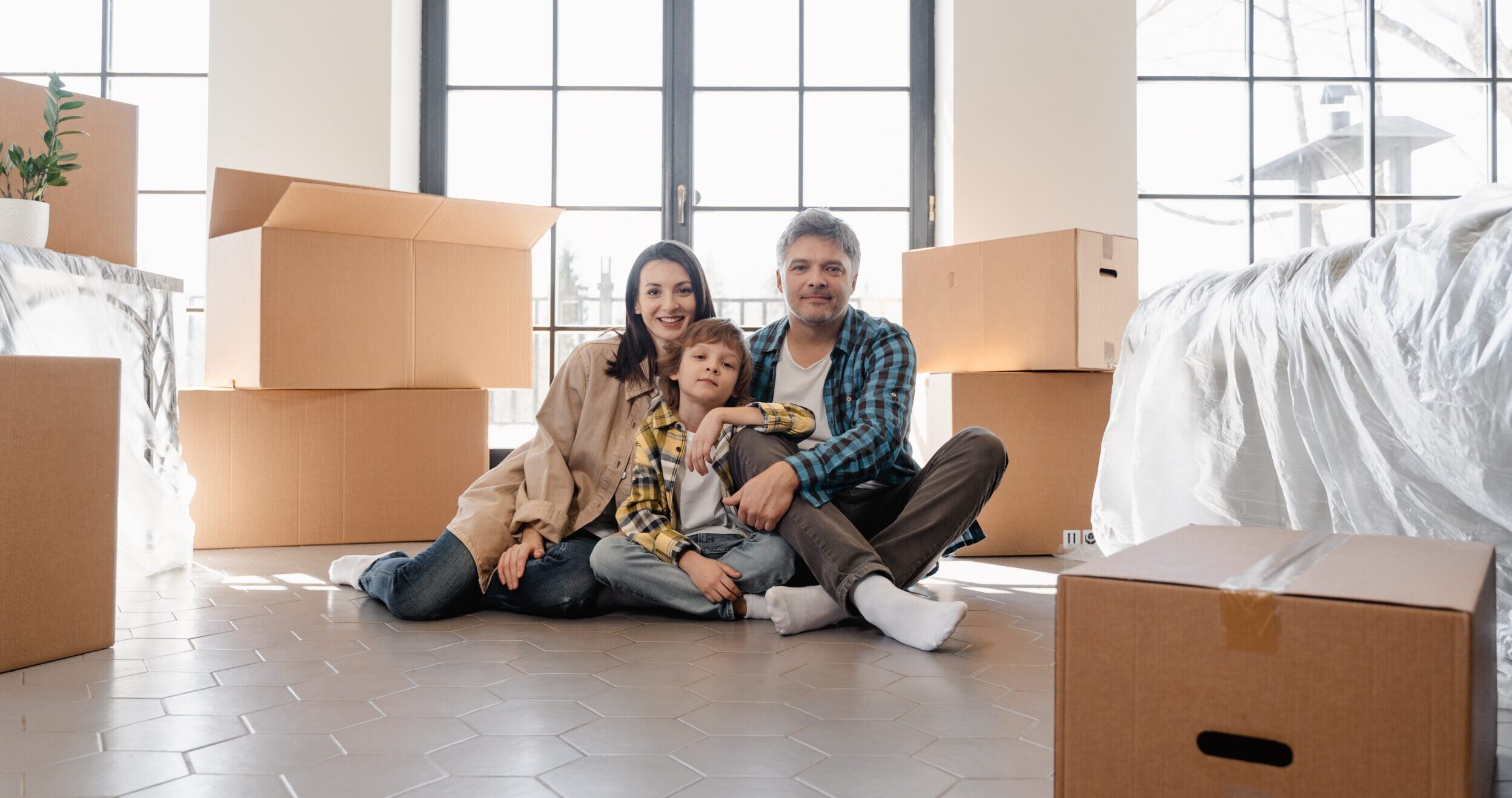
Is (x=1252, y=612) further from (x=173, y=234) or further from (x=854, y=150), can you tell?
(x=173, y=234)

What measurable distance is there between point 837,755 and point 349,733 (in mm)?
536

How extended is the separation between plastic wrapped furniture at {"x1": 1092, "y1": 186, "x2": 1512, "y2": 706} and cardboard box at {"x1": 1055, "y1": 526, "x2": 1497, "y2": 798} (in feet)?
1.42

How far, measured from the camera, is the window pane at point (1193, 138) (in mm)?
3334

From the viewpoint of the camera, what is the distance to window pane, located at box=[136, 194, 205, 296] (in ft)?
10.8

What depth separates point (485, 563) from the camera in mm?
1736

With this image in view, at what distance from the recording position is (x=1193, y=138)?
11.0 ft

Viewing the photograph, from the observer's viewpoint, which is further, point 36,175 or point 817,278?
point 36,175

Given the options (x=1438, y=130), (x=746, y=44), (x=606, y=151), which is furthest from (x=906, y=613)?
(x=1438, y=130)

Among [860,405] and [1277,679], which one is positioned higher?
[860,405]

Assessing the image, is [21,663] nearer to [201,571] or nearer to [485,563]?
[485,563]

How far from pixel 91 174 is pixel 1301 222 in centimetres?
346

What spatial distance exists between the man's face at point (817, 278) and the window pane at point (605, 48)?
1.76 metres

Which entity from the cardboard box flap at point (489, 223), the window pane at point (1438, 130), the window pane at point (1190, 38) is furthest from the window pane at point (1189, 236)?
the cardboard box flap at point (489, 223)

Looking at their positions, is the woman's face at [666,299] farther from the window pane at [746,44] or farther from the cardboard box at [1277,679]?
the window pane at [746,44]
